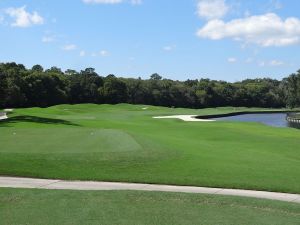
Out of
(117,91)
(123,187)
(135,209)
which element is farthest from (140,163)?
(117,91)

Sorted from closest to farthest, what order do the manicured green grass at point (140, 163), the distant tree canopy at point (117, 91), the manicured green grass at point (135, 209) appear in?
the manicured green grass at point (135, 209), the manicured green grass at point (140, 163), the distant tree canopy at point (117, 91)

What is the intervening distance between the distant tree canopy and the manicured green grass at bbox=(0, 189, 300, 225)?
1945 inches

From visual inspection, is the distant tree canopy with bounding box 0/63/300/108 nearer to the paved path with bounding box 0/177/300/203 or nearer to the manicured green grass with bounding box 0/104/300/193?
the manicured green grass with bounding box 0/104/300/193

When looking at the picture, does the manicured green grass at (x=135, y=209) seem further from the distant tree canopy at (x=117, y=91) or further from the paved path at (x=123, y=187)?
the distant tree canopy at (x=117, y=91)

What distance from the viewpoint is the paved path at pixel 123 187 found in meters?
14.2

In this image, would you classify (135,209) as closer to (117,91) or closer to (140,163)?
(140,163)

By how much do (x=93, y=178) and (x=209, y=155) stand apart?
22.0ft

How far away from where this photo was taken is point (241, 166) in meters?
18.6

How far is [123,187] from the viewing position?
1474 cm

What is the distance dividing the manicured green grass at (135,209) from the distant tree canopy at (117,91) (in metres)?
49.4

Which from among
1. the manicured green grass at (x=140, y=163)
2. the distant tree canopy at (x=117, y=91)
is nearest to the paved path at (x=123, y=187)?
the manicured green grass at (x=140, y=163)

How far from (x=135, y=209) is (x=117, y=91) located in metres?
131

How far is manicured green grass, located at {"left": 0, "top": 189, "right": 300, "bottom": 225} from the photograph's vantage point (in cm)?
1025

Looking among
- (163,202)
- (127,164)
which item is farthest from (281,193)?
(127,164)
